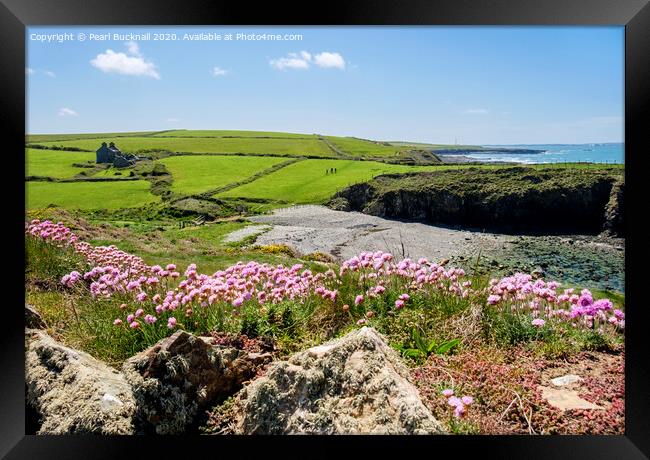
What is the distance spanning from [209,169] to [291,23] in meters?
1.94

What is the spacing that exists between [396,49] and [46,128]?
3746mm

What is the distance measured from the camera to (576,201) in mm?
5336

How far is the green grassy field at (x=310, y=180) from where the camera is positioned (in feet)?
18.9

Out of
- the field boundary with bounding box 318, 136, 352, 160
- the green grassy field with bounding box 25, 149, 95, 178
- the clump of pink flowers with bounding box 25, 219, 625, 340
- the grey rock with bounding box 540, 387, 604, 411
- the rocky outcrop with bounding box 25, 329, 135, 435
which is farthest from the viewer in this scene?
the field boundary with bounding box 318, 136, 352, 160

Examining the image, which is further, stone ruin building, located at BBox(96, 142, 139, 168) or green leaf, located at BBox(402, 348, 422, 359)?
stone ruin building, located at BBox(96, 142, 139, 168)

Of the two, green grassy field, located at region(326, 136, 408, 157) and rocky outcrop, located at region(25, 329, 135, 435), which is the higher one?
green grassy field, located at region(326, 136, 408, 157)

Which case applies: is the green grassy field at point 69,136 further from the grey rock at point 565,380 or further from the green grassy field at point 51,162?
the grey rock at point 565,380

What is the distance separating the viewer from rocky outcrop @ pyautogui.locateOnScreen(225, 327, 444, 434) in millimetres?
3914

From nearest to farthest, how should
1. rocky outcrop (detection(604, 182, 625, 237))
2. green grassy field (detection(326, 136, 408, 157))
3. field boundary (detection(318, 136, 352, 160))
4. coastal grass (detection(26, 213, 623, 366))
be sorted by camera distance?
coastal grass (detection(26, 213, 623, 366)) → rocky outcrop (detection(604, 182, 625, 237)) → green grassy field (detection(326, 136, 408, 157)) → field boundary (detection(318, 136, 352, 160))

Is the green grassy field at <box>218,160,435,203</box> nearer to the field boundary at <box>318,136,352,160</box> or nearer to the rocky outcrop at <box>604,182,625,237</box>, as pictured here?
the field boundary at <box>318,136,352,160</box>

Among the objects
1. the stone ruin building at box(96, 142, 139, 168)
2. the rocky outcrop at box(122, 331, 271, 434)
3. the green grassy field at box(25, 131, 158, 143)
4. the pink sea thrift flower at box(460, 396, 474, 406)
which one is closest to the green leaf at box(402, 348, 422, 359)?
the pink sea thrift flower at box(460, 396, 474, 406)

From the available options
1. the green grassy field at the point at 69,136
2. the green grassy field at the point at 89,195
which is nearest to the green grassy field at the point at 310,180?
the green grassy field at the point at 89,195

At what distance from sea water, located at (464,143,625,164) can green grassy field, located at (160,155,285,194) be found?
2481 mm

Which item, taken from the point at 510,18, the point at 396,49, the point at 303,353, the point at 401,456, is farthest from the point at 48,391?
the point at 510,18
